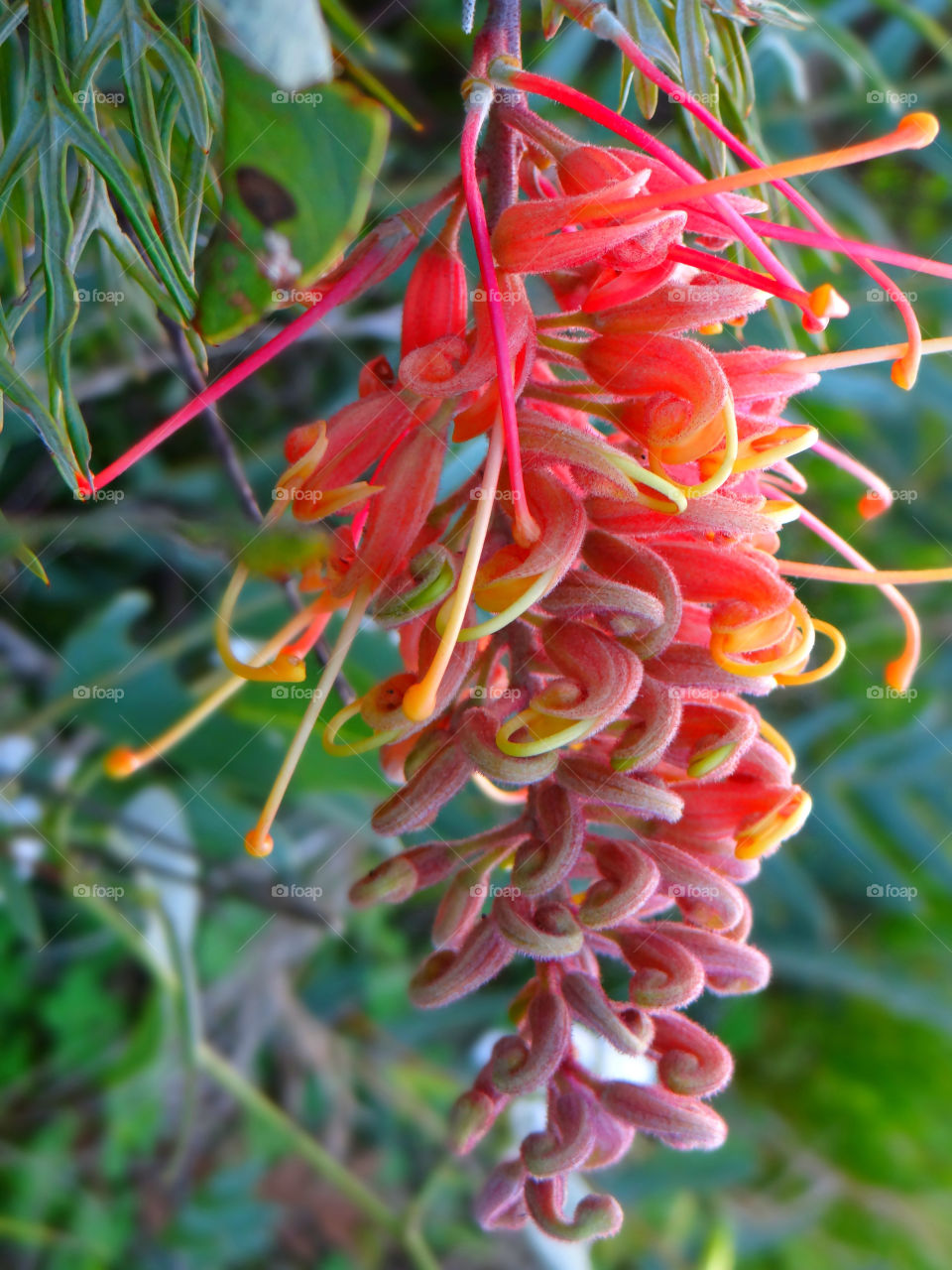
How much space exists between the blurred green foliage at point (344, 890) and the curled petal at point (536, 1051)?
11.7 inches

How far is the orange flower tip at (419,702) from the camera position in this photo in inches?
14.7

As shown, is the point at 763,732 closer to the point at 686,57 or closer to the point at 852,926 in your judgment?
the point at 686,57

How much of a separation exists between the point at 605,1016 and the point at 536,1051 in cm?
3

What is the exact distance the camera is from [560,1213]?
434 millimetres

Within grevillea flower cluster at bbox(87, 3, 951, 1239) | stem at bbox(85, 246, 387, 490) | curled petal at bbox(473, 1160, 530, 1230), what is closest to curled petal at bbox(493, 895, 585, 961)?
grevillea flower cluster at bbox(87, 3, 951, 1239)

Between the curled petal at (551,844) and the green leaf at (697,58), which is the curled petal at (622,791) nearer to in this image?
the curled petal at (551,844)

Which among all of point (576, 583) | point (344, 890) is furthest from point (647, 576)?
point (344, 890)

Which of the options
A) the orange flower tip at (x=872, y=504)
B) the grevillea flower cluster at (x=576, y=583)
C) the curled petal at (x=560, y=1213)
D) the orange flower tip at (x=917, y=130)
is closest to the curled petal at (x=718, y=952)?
the grevillea flower cluster at (x=576, y=583)

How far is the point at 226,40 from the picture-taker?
13.6 inches

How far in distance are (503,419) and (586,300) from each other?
0.23 ft

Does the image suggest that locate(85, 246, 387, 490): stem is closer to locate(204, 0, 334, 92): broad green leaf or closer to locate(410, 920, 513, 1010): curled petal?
locate(204, 0, 334, 92): broad green leaf

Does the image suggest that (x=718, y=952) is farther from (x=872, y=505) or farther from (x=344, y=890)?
(x=344, y=890)

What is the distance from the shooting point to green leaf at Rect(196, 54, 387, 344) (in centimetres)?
32

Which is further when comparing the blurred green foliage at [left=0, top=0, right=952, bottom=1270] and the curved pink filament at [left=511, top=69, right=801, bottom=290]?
the blurred green foliage at [left=0, top=0, right=952, bottom=1270]
